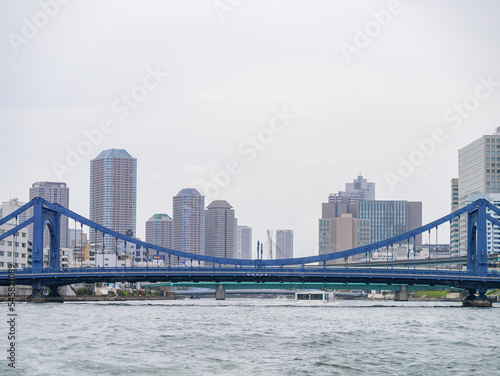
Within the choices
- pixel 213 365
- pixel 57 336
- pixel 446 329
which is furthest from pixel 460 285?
pixel 213 365

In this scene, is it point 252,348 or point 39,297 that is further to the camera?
point 39,297

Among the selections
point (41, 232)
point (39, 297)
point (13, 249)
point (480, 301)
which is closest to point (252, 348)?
point (480, 301)

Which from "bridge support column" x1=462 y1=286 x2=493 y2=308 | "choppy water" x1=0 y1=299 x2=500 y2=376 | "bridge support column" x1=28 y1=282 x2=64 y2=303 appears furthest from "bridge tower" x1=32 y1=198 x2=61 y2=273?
"bridge support column" x1=462 y1=286 x2=493 y2=308

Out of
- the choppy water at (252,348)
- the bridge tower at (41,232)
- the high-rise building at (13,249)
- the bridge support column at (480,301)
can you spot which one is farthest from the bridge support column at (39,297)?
the bridge support column at (480,301)

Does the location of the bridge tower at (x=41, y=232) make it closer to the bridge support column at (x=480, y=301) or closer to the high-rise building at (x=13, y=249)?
the high-rise building at (x=13, y=249)

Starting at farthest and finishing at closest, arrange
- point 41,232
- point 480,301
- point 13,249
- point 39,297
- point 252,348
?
1. point 13,249
2. point 41,232
3. point 39,297
4. point 480,301
5. point 252,348

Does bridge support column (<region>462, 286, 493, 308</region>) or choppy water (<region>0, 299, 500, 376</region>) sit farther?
bridge support column (<region>462, 286, 493, 308</region>)

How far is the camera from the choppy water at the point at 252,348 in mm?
47188

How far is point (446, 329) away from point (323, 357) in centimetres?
2574

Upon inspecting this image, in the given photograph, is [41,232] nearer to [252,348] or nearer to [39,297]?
[39,297]

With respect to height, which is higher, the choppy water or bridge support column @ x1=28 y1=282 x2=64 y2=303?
the choppy water

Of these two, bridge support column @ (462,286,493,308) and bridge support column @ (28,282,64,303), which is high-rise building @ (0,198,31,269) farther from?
bridge support column @ (462,286,493,308)

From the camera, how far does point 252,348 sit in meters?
56.6

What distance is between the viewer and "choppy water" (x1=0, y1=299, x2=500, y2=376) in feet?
155
